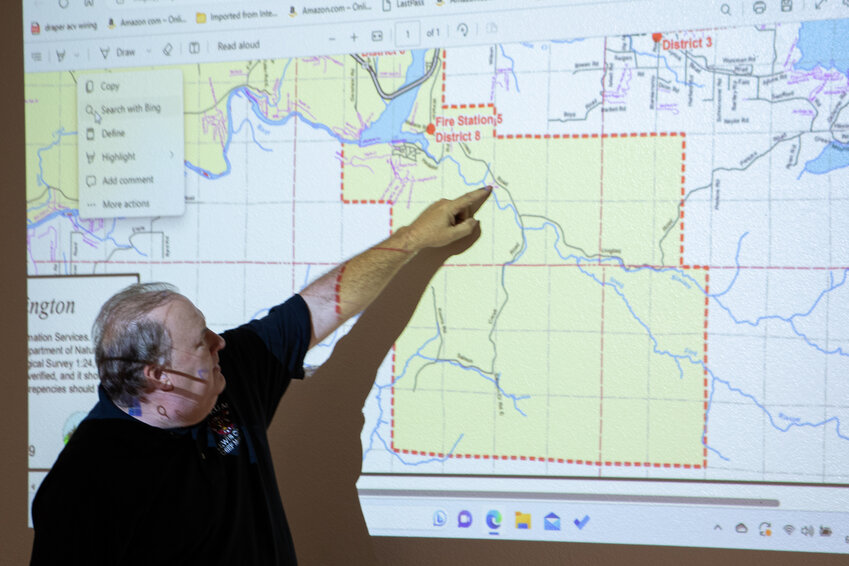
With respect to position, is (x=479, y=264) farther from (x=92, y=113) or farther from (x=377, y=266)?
(x=92, y=113)

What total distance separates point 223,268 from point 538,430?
2.73 ft

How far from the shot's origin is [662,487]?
154 cm

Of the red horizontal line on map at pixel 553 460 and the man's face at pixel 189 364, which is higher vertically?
the man's face at pixel 189 364

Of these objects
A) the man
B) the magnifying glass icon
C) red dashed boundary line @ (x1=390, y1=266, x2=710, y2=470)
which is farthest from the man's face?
the magnifying glass icon

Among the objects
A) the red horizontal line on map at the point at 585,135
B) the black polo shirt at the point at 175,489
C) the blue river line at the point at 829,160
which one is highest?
the red horizontal line on map at the point at 585,135

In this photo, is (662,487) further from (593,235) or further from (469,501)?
(593,235)

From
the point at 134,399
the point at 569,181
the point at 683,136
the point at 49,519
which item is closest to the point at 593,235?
the point at 569,181

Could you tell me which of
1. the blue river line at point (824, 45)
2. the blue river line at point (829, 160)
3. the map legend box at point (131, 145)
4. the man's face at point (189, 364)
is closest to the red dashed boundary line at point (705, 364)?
the blue river line at point (829, 160)

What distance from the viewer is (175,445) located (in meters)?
1.43

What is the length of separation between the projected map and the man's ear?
359 mm

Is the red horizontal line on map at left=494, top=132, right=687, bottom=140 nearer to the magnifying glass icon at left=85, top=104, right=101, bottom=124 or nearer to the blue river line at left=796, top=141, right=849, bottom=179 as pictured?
the blue river line at left=796, top=141, right=849, bottom=179

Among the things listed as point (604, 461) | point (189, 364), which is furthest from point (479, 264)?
point (189, 364)

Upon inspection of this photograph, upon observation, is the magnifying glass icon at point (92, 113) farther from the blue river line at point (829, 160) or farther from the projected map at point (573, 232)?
the blue river line at point (829, 160)

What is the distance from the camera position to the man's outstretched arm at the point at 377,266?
1604 millimetres
